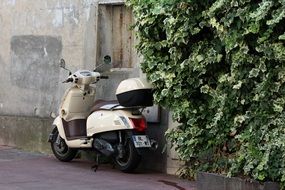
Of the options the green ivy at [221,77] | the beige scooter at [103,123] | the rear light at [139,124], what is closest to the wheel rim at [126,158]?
the beige scooter at [103,123]

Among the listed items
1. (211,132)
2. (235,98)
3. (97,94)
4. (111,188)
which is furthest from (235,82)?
(97,94)

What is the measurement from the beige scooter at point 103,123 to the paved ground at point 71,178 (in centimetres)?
28

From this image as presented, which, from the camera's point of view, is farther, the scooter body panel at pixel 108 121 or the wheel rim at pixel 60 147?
the wheel rim at pixel 60 147

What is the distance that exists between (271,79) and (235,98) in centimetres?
54

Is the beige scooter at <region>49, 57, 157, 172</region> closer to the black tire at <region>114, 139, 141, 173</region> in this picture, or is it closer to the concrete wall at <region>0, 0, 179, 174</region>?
the black tire at <region>114, 139, 141, 173</region>

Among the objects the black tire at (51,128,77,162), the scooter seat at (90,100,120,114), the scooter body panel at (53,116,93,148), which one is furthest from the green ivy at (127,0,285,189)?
the black tire at (51,128,77,162)

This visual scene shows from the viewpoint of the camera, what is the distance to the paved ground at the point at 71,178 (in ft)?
26.5

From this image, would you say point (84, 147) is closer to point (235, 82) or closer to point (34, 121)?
point (34, 121)

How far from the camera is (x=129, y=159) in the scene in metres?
8.91

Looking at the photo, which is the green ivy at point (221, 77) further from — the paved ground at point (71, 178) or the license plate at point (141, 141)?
the license plate at point (141, 141)

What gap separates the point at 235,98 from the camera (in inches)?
277

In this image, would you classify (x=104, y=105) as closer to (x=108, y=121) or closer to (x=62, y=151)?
(x=108, y=121)

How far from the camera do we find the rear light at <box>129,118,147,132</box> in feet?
28.9

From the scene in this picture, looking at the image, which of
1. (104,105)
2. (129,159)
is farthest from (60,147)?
(129,159)
